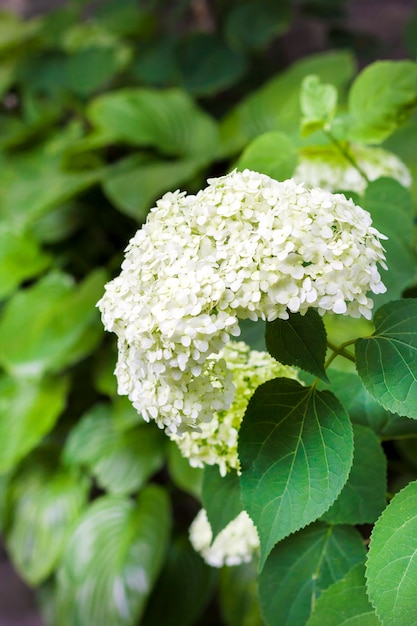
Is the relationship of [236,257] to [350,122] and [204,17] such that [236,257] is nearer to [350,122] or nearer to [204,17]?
[350,122]

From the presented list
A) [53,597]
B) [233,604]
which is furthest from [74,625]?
[233,604]

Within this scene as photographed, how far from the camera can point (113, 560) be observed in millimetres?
1438

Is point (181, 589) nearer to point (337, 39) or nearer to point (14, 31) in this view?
point (337, 39)

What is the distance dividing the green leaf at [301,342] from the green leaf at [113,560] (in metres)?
0.99

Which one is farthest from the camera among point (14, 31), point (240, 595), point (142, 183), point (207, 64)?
point (14, 31)

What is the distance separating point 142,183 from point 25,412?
0.59m

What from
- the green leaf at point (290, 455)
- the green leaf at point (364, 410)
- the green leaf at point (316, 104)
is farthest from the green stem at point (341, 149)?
the green leaf at point (290, 455)

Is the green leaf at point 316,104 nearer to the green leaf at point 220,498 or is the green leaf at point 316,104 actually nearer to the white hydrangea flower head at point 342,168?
the white hydrangea flower head at point 342,168

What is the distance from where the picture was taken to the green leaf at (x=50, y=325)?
1.46m

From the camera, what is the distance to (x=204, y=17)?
83.8 inches

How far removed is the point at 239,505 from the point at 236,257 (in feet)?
0.78

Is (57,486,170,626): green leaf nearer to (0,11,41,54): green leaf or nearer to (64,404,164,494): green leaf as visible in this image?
(64,404,164,494): green leaf

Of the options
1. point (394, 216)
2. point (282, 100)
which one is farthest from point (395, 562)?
point (282, 100)

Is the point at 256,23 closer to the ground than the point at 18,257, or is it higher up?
higher up
